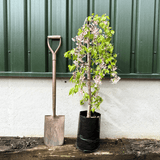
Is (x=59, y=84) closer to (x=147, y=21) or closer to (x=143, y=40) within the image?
(x=143, y=40)

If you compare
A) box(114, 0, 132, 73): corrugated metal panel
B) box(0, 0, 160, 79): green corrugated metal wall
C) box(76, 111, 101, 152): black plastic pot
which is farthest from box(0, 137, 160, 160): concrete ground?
box(114, 0, 132, 73): corrugated metal panel

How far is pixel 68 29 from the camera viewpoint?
237cm

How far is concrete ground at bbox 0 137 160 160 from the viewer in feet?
6.42

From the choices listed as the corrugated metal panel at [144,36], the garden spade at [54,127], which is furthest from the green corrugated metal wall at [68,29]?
the garden spade at [54,127]

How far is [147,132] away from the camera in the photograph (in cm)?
239

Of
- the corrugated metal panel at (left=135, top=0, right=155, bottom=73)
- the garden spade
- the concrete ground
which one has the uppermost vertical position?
the corrugated metal panel at (left=135, top=0, right=155, bottom=73)

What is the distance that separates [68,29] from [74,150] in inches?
72.0

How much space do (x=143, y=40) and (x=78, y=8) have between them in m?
1.15

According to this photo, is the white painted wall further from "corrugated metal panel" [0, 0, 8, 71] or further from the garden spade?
"corrugated metal panel" [0, 0, 8, 71]

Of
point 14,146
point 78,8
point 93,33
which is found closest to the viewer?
point 93,33

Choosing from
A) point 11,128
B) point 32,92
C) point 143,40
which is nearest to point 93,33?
point 143,40

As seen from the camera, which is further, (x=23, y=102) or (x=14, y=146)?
(x=23, y=102)

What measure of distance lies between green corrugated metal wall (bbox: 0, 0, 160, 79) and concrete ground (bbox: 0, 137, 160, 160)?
103 cm

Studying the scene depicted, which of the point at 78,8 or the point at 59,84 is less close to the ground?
the point at 78,8
